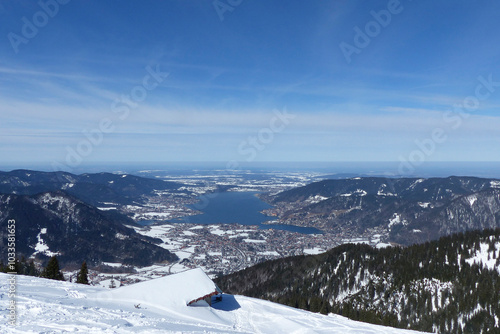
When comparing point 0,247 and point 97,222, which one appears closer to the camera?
point 0,247

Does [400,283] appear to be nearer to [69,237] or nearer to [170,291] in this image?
[170,291]

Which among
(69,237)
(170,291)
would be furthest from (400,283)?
(69,237)

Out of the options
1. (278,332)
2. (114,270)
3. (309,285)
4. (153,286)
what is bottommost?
(114,270)

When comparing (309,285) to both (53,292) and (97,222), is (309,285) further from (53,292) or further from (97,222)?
(97,222)

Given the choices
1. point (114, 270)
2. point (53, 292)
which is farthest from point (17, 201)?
point (53, 292)

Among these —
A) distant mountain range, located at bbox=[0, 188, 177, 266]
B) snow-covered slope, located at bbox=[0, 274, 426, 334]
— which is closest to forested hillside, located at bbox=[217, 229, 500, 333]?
snow-covered slope, located at bbox=[0, 274, 426, 334]

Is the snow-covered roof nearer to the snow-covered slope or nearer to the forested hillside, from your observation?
the snow-covered slope

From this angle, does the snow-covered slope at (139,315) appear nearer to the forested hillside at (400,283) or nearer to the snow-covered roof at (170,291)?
the snow-covered roof at (170,291)
